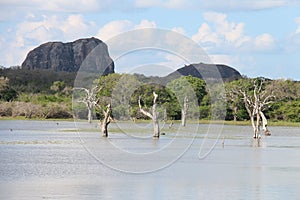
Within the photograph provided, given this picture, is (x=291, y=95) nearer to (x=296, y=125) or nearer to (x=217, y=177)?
(x=296, y=125)

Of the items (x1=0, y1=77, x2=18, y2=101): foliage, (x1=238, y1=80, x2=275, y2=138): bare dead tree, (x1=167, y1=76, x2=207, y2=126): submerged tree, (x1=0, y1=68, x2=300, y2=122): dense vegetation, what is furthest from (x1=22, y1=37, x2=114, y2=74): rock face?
(x1=238, y1=80, x2=275, y2=138): bare dead tree

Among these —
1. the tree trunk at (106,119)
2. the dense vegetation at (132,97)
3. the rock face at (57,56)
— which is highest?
the rock face at (57,56)

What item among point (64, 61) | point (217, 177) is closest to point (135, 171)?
point (217, 177)

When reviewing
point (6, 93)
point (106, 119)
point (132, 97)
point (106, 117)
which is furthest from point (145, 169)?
point (6, 93)

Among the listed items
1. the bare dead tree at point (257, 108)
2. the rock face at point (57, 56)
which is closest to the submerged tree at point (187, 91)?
the bare dead tree at point (257, 108)

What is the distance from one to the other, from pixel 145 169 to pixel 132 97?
25414mm

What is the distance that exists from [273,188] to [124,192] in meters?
5.02

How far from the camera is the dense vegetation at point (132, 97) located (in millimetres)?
58500

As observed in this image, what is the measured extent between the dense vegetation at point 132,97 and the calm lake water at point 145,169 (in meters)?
7.75

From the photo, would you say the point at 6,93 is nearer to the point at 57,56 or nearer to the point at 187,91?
the point at 187,91

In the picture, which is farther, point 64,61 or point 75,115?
point 64,61

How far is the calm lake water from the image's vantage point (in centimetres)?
2420

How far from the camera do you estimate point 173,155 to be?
3969cm

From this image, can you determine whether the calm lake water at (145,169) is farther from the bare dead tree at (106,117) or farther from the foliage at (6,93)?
the foliage at (6,93)
